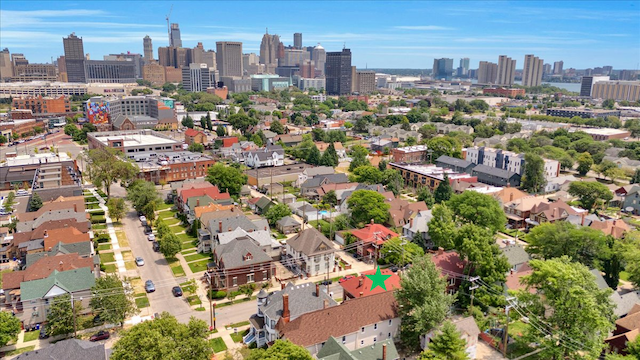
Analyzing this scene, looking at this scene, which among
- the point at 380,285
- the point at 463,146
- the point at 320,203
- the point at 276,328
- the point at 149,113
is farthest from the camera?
the point at 149,113

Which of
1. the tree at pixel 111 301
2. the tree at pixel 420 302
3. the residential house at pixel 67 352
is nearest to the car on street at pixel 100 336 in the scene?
the tree at pixel 111 301

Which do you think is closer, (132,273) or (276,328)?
(276,328)

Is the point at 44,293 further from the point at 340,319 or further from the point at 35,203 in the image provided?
the point at 35,203

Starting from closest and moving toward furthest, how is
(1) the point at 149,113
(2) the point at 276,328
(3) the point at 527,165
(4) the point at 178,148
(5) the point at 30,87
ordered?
(2) the point at 276,328 < (3) the point at 527,165 < (4) the point at 178,148 < (1) the point at 149,113 < (5) the point at 30,87

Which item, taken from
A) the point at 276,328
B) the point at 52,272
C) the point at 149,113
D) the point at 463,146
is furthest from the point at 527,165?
the point at 149,113

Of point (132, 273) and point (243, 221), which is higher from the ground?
point (243, 221)

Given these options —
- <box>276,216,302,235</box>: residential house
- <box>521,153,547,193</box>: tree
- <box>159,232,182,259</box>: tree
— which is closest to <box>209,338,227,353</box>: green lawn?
<box>159,232,182,259</box>: tree

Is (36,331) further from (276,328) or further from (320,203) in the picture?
(320,203)

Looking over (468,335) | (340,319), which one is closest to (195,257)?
(340,319)

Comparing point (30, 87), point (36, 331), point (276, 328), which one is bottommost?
point (36, 331)
